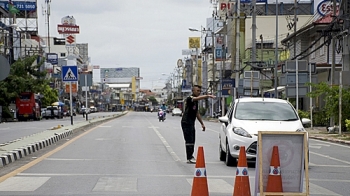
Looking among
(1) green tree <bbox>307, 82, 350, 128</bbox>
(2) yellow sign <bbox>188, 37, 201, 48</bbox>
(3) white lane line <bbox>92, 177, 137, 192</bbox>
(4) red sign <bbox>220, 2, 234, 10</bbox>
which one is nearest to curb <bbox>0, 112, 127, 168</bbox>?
(3) white lane line <bbox>92, 177, 137, 192</bbox>

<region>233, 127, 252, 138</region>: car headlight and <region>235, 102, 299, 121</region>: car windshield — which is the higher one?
<region>235, 102, 299, 121</region>: car windshield

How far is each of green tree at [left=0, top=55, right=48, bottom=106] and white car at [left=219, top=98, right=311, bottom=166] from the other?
167 feet

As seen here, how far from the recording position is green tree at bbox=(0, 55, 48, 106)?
62.4m

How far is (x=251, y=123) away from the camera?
521 inches

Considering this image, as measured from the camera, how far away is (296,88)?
98.1 ft

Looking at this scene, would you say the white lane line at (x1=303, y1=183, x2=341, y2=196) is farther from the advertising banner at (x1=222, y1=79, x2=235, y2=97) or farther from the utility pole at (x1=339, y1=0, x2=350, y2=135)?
the advertising banner at (x1=222, y1=79, x2=235, y2=97)

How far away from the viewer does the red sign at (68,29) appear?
116 metres

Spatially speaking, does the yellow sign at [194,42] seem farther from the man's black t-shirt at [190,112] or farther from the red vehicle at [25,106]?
the man's black t-shirt at [190,112]

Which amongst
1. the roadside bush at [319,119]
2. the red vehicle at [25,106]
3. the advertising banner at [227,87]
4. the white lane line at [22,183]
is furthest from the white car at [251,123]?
the red vehicle at [25,106]

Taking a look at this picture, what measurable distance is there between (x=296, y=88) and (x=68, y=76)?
12.2 metres

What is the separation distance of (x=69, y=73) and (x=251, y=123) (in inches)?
786

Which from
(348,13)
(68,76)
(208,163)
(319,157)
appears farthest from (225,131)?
(68,76)

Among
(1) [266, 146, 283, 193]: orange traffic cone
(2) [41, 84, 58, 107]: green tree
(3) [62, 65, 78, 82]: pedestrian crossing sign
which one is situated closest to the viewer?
(1) [266, 146, 283, 193]: orange traffic cone

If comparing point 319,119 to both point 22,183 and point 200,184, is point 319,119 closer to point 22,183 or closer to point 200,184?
point 22,183
